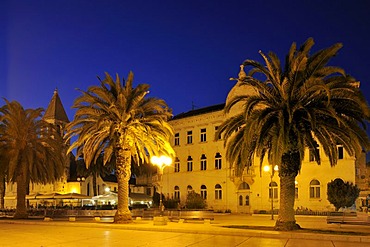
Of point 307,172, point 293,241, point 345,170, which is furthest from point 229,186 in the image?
point 293,241

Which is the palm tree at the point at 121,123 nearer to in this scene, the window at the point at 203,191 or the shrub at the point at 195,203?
the shrub at the point at 195,203

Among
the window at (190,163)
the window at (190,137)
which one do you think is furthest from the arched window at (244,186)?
the window at (190,137)

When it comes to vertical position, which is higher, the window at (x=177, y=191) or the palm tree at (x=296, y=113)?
the palm tree at (x=296, y=113)

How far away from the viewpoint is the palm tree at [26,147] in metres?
38.2

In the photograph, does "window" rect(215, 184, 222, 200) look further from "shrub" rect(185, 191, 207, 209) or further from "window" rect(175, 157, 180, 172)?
"window" rect(175, 157, 180, 172)

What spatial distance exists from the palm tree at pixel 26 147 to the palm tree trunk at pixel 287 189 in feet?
76.8

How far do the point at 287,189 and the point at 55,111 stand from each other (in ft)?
204

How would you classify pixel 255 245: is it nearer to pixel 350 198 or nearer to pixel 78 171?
pixel 350 198

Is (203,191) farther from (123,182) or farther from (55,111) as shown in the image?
(55,111)

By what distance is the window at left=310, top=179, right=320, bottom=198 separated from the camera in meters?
47.6

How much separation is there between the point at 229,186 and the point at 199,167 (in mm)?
5999

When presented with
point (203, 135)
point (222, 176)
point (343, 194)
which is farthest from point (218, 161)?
point (343, 194)

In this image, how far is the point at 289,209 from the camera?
24.1m

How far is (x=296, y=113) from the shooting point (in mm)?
23828
